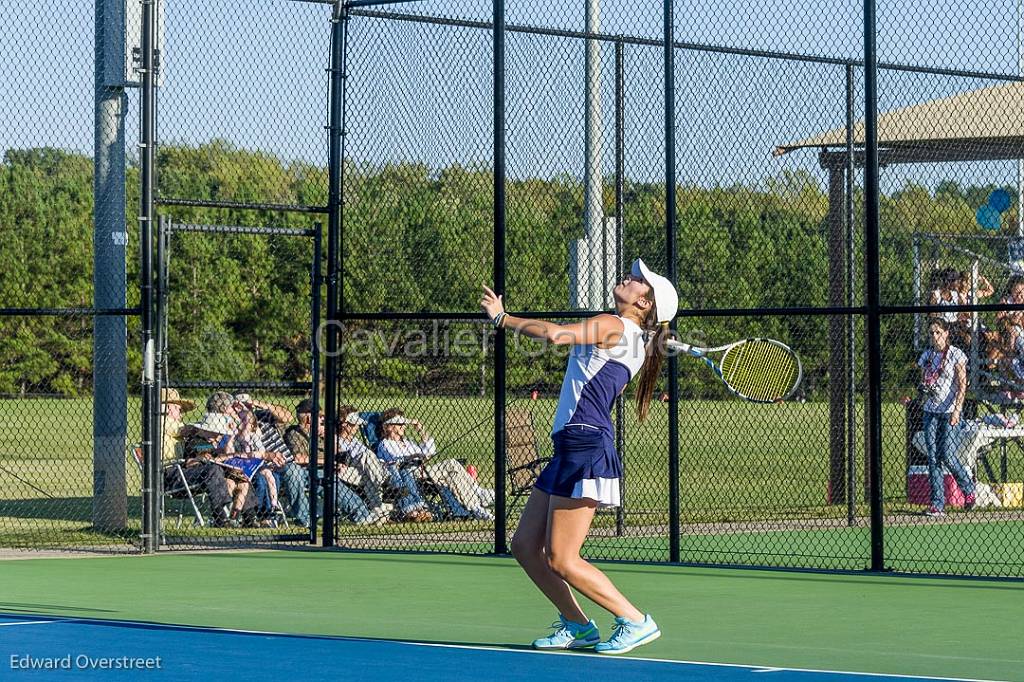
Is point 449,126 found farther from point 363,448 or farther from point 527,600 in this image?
point 527,600

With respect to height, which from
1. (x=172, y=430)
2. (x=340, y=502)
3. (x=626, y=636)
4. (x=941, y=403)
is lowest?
(x=626, y=636)

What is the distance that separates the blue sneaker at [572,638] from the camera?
338 inches

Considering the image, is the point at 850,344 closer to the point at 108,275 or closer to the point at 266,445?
the point at 266,445

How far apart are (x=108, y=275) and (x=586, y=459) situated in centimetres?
687

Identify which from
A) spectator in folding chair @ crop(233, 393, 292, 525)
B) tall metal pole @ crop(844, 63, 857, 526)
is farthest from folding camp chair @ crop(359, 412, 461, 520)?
tall metal pole @ crop(844, 63, 857, 526)

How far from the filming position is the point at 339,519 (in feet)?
46.8

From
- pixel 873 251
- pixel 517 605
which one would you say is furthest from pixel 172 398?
pixel 873 251

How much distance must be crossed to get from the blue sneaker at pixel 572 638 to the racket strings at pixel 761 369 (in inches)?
88.2

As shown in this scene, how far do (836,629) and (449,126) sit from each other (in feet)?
18.9

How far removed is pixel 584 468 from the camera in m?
8.36

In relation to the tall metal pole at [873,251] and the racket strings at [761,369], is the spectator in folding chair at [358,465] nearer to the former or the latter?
the tall metal pole at [873,251]

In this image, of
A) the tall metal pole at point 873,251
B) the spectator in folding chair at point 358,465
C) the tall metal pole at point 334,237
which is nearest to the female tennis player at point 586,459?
the tall metal pole at point 873,251

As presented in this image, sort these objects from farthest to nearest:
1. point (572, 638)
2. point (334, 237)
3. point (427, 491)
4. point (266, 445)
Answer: point (266, 445)
point (427, 491)
point (334, 237)
point (572, 638)

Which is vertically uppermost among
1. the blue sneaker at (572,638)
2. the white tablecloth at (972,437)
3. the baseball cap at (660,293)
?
the baseball cap at (660,293)
